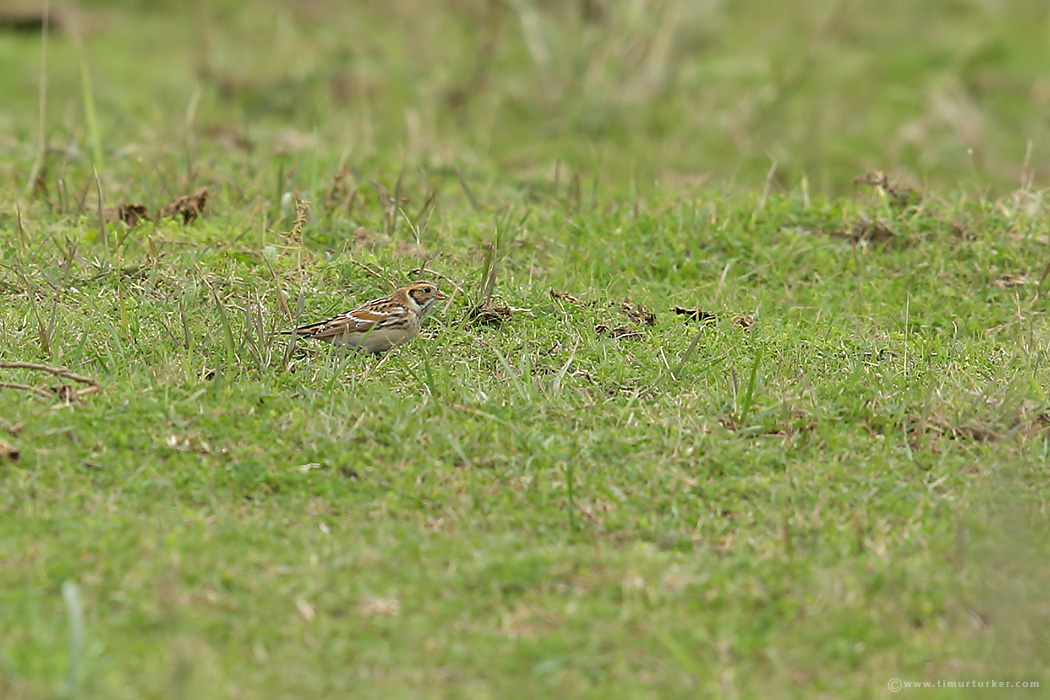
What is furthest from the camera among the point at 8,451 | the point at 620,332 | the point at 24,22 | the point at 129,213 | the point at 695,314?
the point at 24,22

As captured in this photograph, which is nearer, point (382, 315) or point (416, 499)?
point (416, 499)

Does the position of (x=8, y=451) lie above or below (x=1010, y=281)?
below

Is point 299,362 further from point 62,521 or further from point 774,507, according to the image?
point 774,507

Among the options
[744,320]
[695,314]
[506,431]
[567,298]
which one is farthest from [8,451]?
[744,320]

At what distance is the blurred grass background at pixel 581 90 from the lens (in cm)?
1012

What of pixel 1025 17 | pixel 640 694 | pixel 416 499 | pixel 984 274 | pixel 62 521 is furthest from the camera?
pixel 1025 17

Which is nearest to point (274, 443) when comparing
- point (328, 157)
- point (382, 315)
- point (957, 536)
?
point (382, 315)

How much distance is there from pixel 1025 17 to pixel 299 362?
1090 centimetres

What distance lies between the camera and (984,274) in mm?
7047

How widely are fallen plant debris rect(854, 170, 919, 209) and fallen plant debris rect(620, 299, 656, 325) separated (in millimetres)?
1968

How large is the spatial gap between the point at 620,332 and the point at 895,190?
2.37m

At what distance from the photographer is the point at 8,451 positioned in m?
4.73

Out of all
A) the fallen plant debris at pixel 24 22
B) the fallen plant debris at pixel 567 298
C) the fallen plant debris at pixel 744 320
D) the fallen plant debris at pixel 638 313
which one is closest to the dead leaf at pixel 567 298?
the fallen plant debris at pixel 567 298

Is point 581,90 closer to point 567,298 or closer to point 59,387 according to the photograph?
point 567,298
